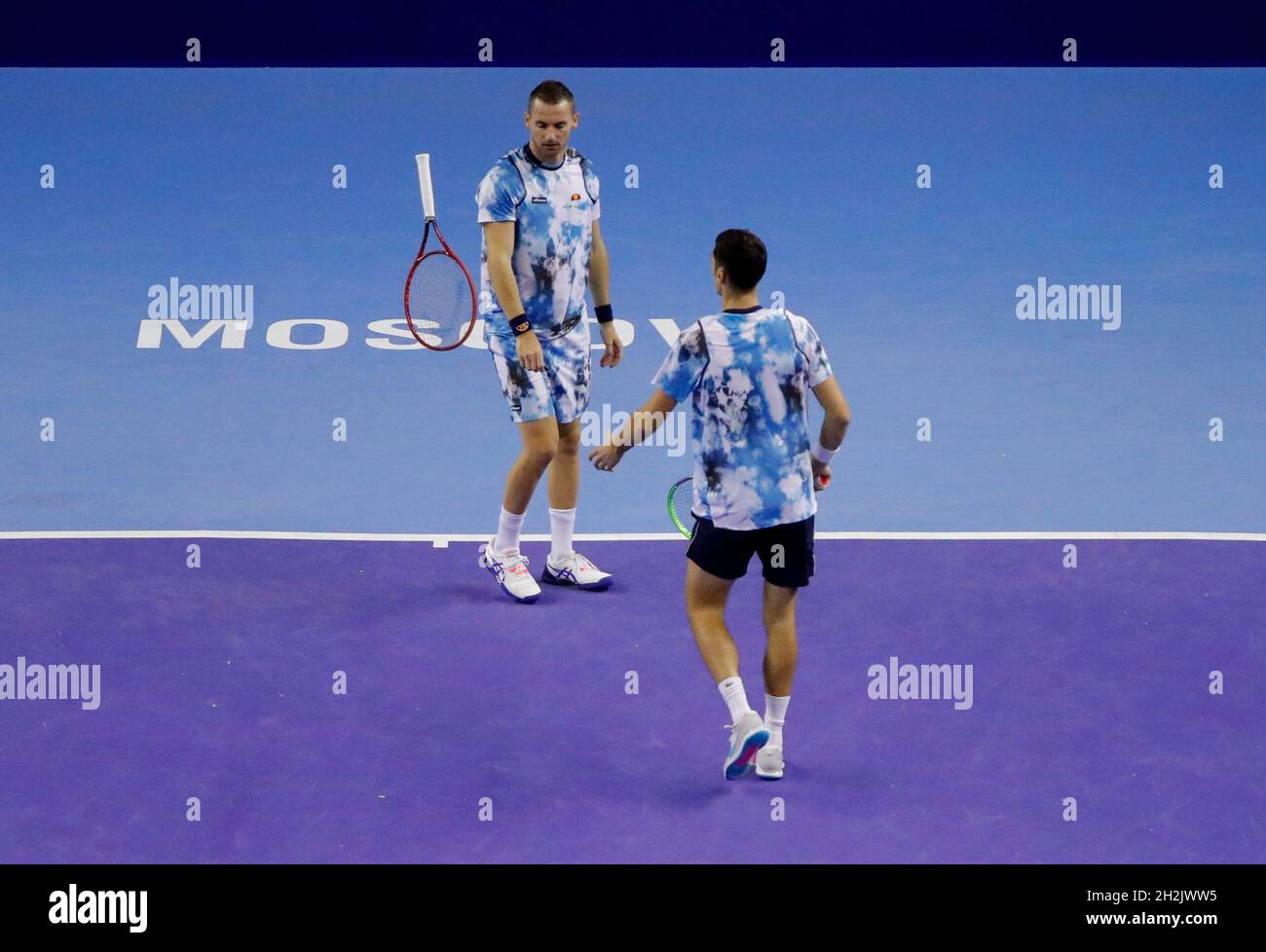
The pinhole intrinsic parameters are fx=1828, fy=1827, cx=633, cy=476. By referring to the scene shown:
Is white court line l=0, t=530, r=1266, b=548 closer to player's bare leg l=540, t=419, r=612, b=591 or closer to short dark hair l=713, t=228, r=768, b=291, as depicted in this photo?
player's bare leg l=540, t=419, r=612, b=591

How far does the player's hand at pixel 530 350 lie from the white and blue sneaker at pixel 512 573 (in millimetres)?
930

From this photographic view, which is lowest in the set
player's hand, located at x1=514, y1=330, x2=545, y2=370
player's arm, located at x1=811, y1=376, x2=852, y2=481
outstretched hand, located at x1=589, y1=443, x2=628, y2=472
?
outstretched hand, located at x1=589, y1=443, x2=628, y2=472

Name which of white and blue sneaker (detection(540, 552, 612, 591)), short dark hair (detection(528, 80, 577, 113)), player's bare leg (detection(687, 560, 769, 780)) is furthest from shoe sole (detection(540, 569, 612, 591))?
short dark hair (detection(528, 80, 577, 113))

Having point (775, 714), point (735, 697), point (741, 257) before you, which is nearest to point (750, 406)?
point (741, 257)

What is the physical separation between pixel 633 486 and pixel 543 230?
2.18m

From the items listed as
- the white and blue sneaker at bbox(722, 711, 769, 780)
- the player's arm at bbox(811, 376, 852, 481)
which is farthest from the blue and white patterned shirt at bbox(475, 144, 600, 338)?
the white and blue sneaker at bbox(722, 711, 769, 780)

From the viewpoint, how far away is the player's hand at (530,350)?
25.3 ft

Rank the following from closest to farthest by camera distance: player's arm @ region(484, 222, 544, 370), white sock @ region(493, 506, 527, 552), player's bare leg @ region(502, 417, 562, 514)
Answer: player's arm @ region(484, 222, 544, 370), player's bare leg @ region(502, 417, 562, 514), white sock @ region(493, 506, 527, 552)

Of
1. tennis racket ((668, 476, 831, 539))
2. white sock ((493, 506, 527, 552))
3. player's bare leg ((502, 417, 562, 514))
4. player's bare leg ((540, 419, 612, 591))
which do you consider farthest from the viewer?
player's bare leg ((540, 419, 612, 591))

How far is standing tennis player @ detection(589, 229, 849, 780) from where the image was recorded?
6.16 m

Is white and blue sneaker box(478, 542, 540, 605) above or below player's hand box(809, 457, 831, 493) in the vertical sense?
below

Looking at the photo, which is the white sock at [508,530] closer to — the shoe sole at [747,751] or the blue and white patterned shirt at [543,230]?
the blue and white patterned shirt at [543,230]

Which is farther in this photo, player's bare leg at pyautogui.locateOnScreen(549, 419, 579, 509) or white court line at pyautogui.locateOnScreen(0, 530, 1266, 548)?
white court line at pyautogui.locateOnScreen(0, 530, 1266, 548)

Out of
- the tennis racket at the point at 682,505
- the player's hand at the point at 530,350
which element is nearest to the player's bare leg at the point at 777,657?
the tennis racket at the point at 682,505
